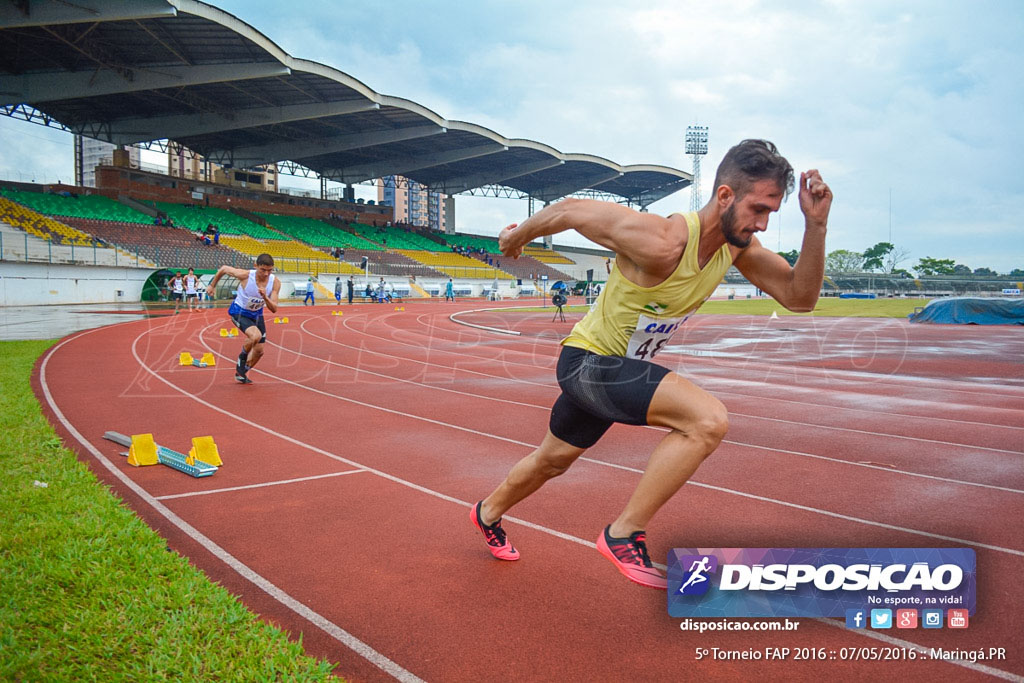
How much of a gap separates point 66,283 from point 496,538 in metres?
32.6

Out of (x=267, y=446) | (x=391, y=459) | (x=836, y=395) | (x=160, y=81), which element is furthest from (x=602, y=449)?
(x=160, y=81)

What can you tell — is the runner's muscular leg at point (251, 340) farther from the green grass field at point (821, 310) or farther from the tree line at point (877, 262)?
the tree line at point (877, 262)

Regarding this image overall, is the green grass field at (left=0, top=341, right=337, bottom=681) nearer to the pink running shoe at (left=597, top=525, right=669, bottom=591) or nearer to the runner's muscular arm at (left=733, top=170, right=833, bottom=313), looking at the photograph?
the pink running shoe at (left=597, top=525, right=669, bottom=591)

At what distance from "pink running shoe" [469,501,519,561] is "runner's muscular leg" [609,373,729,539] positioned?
43.9 inches

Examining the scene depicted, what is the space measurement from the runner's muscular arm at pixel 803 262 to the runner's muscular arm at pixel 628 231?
1.74 ft

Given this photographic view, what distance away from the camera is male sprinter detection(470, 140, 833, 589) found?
254 cm

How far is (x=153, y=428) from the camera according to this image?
721 centimetres

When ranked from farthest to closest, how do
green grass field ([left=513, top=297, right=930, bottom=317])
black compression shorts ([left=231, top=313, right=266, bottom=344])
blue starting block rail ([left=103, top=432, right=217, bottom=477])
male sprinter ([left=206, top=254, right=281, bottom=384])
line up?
green grass field ([left=513, top=297, right=930, bottom=317]) < black compression shorts ([left=231, top=313, right=266, bottom=344]) < male sprinter ([left=206, top=254, right=281, bottom=384]) < blue starting block rail ([left=103, top=432, right=217, bottom=477])

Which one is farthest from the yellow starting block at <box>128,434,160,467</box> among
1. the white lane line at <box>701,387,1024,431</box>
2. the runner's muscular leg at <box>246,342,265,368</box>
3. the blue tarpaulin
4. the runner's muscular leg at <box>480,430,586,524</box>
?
the blue tarpaulin

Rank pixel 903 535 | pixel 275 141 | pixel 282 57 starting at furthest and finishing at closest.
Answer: pixel 275 141, pixel 282 57, pixel 903 535

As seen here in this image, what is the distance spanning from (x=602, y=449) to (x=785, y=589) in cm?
356

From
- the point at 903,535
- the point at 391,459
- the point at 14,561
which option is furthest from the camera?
the point at 391,459

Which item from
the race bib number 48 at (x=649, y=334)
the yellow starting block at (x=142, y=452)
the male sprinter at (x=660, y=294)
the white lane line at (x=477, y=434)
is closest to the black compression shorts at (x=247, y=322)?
the white lane line at (x=477, y=434)

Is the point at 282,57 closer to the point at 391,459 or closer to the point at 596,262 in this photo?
the point at 391,459
